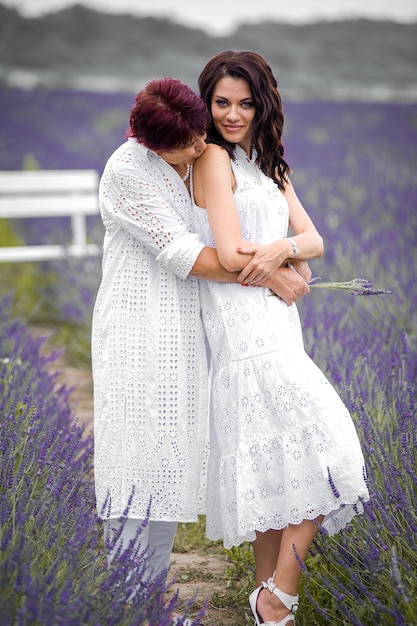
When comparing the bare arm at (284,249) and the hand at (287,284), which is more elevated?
the bare arm at (284,249)

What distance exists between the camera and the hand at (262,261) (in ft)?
6.15

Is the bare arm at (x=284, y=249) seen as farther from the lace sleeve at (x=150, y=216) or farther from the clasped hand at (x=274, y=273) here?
the lace sleeve at (x=150, y=216)

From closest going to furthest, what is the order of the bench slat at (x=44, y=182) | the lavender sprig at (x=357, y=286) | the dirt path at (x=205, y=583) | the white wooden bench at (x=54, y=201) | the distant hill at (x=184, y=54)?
the lavender sprig at (x=357, y=286)
the dirt path at (x=205, y=583)
the white wooden bench at (x=54, y=201)
the bench slat at (x=44, y=182)
the distant hill at (x=184, y=54)

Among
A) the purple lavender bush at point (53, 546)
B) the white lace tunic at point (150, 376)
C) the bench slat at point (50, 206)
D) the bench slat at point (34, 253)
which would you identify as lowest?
the purple lavender bush at point (53, 546)

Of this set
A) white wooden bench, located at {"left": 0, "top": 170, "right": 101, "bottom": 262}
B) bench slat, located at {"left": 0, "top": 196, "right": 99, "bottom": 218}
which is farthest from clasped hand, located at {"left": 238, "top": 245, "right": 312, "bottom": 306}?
bench slat, located at {"left": 0, "top": 196, "right": 99, "bottom": 218}

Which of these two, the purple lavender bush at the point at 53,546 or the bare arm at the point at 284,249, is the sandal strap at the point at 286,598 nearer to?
the purple lavender bush at the point at 53,546

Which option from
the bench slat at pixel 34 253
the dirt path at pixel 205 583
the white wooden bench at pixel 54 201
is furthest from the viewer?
the white wooden bench at pixel 54 201

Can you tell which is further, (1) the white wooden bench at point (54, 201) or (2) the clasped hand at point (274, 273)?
(1) the white wooden bench at point (54, 201)

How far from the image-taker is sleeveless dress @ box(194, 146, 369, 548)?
1828 mm

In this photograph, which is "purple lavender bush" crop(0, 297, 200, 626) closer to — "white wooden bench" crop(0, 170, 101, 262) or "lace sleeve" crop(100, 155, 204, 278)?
"lace sleeve" crop(100, 155, 204, 278)

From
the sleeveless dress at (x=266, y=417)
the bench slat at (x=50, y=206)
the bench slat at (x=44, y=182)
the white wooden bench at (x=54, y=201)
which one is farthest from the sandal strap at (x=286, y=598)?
the bench slat at (x=44, y=182)

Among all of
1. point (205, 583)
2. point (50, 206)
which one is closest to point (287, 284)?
point (205, 583)

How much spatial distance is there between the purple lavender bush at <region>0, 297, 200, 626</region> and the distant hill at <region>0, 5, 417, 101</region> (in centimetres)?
1554

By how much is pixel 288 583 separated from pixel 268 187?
0.95 m
